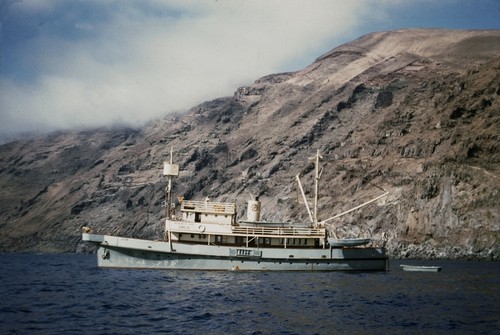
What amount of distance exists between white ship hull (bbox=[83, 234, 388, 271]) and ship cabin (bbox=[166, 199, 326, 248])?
1.41m

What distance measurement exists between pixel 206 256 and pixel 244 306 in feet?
70.5

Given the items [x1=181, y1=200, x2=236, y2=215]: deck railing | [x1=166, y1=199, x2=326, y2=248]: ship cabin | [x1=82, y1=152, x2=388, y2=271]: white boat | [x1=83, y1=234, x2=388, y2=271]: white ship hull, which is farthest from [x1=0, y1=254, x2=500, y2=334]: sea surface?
[x1=181, y1=200, x2=236, y2=215]: deck railing

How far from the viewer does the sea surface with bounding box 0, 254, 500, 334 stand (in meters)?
A: 24.5

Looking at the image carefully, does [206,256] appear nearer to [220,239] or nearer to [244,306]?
[220,239]

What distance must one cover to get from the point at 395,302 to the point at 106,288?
20739 millimetres

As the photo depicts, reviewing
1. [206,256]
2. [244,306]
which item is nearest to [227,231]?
[206,256]

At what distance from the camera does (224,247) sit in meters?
52.4

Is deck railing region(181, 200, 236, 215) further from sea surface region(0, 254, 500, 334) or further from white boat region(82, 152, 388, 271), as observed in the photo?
sea surface region(0, 254, 500, 334)

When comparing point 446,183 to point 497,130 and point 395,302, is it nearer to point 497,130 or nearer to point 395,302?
point 497,130

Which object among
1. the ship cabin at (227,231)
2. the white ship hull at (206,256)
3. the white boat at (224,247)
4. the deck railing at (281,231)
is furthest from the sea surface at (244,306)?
the deck railing at (281,231)

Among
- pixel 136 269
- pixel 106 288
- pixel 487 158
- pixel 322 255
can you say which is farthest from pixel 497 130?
pixel 106 288

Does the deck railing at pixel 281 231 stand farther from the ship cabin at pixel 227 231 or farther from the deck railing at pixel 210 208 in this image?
A: the deck railing at pixel 210 208

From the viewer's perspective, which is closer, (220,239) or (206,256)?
(206,256)

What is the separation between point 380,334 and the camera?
23.8 metres
